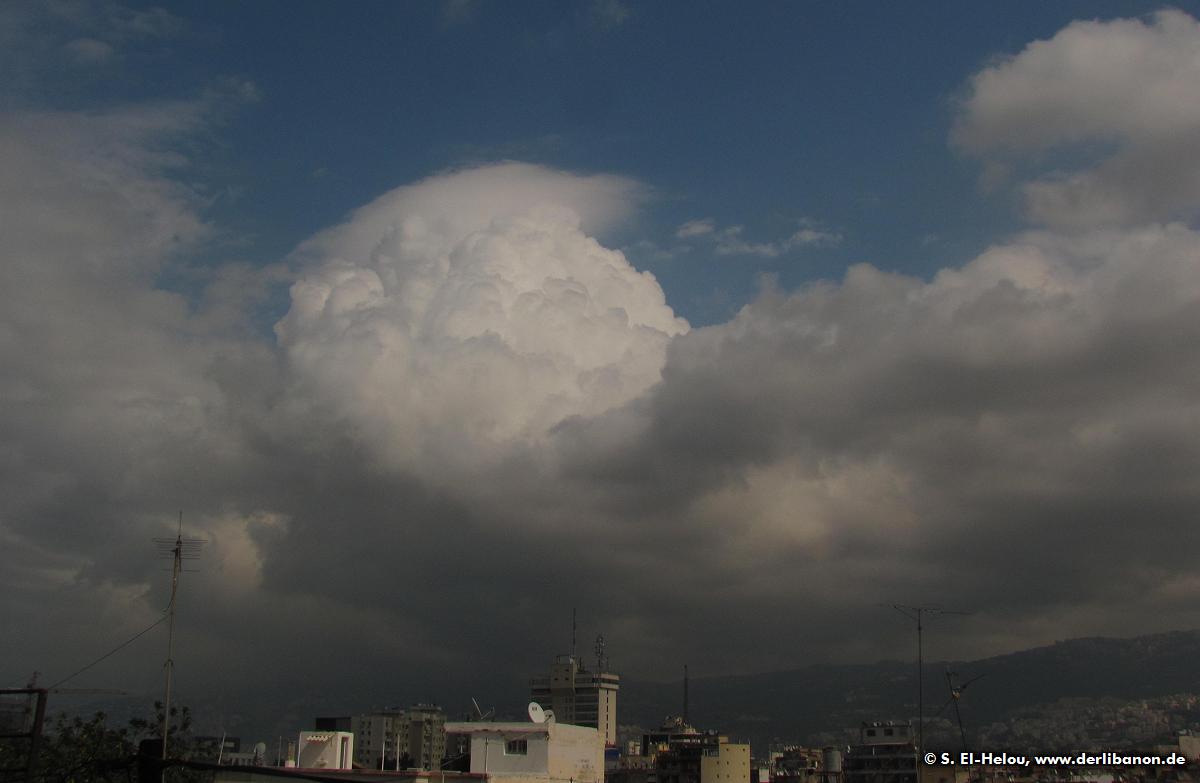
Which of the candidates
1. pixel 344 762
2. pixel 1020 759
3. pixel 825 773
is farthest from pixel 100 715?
pixel 825 773

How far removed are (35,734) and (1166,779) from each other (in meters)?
110

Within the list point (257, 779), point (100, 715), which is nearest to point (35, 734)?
point (257, 779)

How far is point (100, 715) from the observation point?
247 feet

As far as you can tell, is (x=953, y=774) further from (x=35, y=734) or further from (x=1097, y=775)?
(x=35, y=734)

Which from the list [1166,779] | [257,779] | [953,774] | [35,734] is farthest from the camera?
[953,774]

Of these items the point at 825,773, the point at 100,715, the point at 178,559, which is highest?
the point at 178,559

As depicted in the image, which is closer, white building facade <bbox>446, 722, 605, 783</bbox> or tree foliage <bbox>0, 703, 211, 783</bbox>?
tree foliage <bbox>0, 703, 211, 783</bbox>

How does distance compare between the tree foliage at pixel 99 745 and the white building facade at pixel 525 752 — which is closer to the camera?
the tree foliage at pixel 99 745

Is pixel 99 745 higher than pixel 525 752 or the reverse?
higher

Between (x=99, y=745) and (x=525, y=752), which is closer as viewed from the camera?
(x=99, y=745)

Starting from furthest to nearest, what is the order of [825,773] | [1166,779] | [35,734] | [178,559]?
[825,773], [1166,779], [178,559], [35,734]

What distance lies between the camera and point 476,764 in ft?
292

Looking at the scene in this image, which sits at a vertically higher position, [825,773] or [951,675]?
[951,675]

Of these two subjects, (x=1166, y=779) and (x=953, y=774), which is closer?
(x=1166, y=779)
